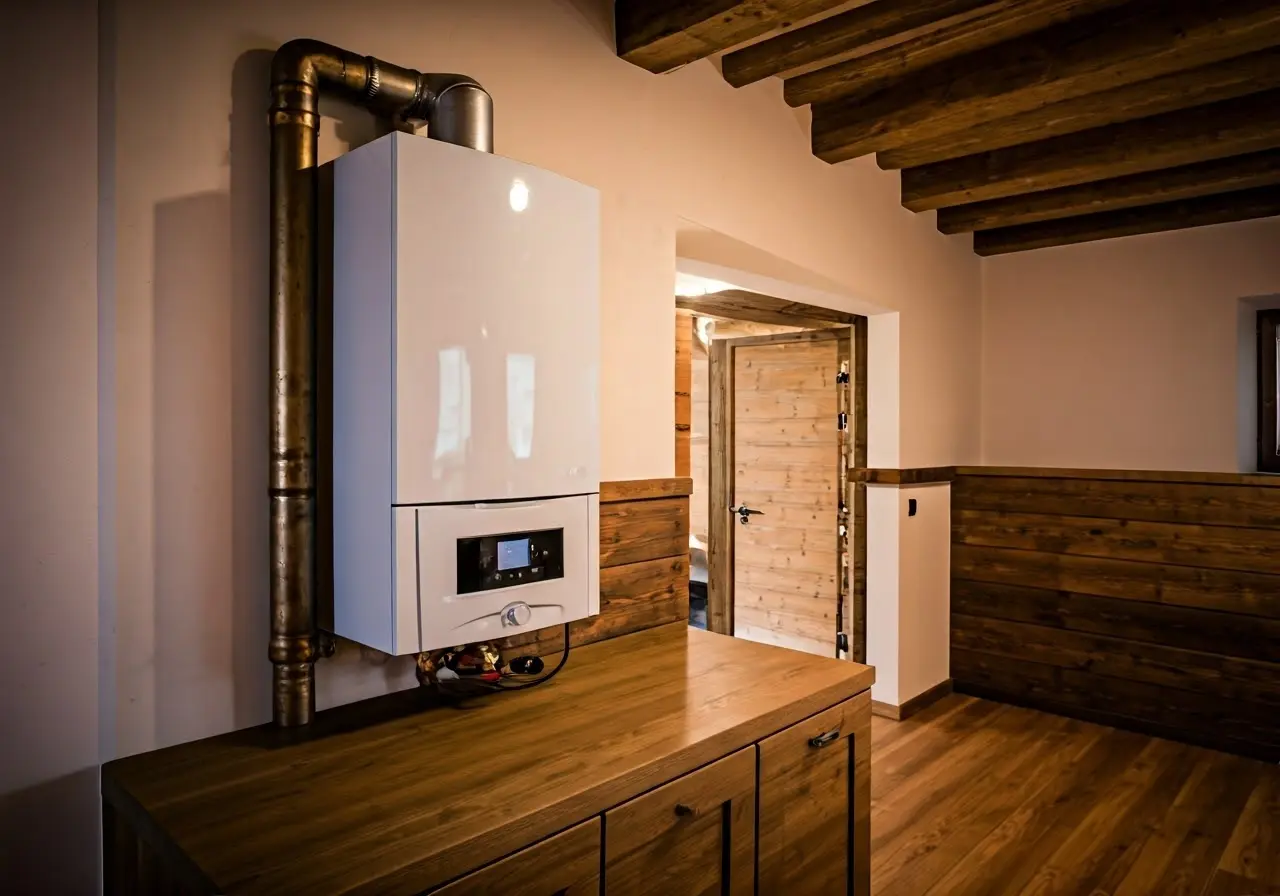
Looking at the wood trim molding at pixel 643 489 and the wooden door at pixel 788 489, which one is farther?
the wooden door at pixel 788 489

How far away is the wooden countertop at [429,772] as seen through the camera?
3.50 feet

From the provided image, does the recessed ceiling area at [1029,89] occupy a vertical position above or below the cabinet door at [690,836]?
above

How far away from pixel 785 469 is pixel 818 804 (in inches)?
111

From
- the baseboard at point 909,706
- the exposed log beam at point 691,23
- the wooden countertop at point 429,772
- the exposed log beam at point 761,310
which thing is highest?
the exposed log beam at point 691,23

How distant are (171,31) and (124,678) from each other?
108 cm

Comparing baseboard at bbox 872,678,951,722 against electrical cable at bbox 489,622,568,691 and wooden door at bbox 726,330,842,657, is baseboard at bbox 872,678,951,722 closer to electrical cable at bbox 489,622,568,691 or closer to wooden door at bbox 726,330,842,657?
wooden door at bbox 726,330,842,657

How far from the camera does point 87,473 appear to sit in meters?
1.33

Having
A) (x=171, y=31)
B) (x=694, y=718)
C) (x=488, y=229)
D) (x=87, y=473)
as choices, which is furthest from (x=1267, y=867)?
(x=171, y=31)

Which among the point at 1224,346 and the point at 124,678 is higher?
the point at 1224,346

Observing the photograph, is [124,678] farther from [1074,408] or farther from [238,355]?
[1074,408]

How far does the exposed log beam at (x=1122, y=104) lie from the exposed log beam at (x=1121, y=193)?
597 mm

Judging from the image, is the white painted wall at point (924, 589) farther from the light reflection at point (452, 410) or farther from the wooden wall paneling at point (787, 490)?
the light reflection at point (452, 410)

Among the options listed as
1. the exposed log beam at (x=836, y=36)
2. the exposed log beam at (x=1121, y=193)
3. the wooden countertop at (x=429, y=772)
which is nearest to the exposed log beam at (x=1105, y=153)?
the exposed log beam at (x=1121, y=193)

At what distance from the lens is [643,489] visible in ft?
7.37
